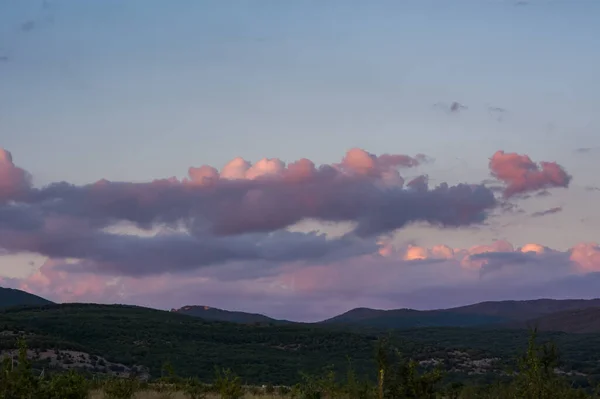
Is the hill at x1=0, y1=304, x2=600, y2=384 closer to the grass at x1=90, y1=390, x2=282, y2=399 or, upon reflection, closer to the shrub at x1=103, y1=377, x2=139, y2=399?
the grass at x1=90, y1=390, x2=282, y2=399

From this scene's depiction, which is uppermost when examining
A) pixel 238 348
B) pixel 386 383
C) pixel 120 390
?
pixel 238 348

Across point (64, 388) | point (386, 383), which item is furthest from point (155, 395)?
point (386, 383)

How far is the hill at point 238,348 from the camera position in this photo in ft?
207

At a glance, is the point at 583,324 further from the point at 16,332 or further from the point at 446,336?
the point at 16,332

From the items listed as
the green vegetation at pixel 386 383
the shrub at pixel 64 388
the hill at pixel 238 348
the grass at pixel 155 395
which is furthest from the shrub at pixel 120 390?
the hill at pixel 238 348

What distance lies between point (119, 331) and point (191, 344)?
8.32 metres

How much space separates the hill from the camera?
63.1m

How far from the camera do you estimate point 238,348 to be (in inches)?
3204

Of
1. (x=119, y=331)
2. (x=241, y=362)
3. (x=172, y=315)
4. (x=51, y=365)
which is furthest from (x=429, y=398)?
(x=172, y=315)

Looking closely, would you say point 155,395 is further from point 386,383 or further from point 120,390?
point 386,383

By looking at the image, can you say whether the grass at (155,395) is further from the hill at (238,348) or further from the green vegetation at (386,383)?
the hill at (238,348)

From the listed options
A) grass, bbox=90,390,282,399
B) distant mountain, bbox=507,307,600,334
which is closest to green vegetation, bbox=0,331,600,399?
grass, bbox=90,390,282,399

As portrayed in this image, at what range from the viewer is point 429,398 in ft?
62.7

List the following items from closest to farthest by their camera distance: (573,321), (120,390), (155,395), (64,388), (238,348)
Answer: (64,388), (120,390), (155,395), (238,348), (573,321)
